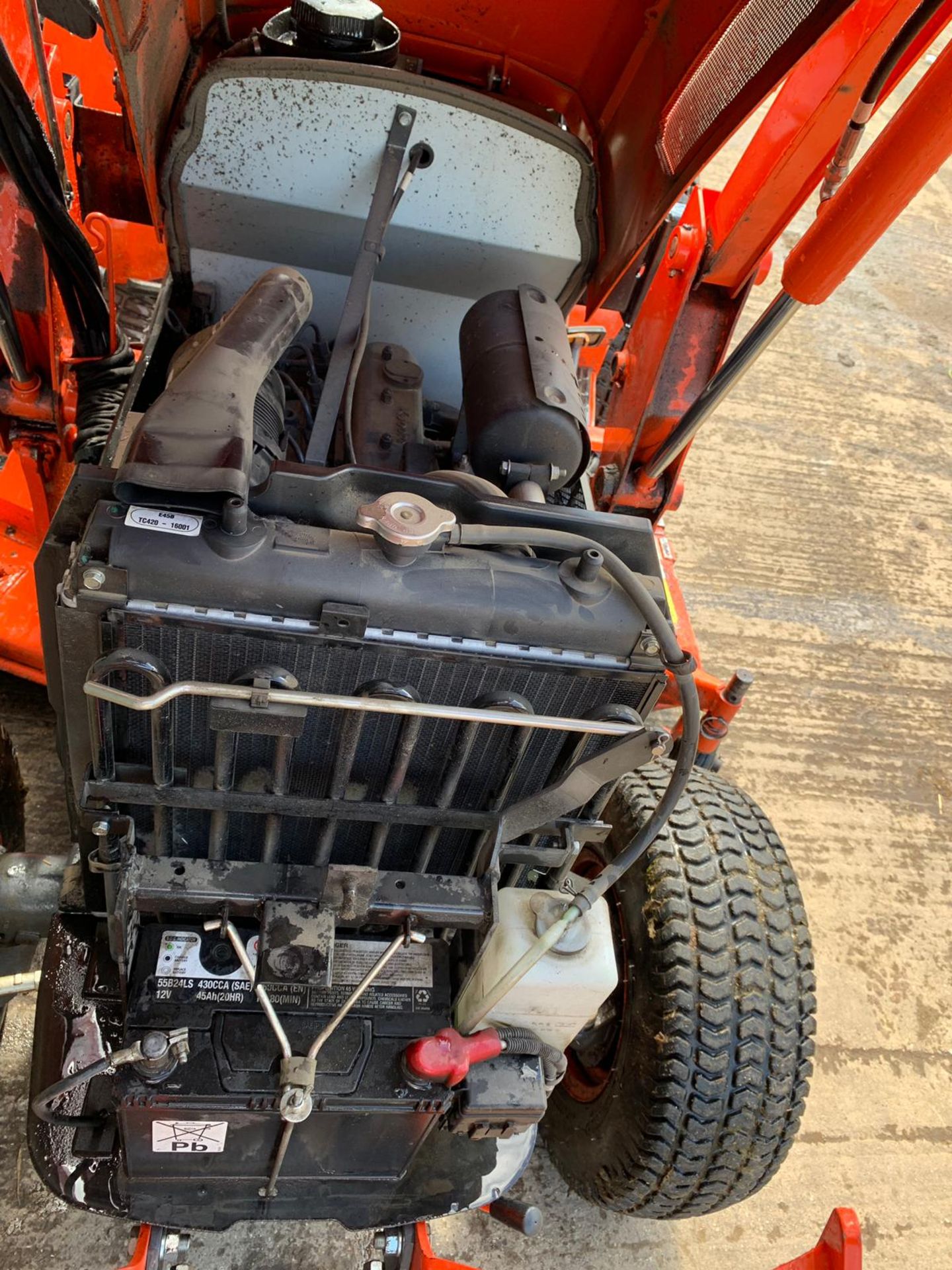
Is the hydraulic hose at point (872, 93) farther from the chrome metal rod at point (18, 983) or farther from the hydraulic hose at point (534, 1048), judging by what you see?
the chrome metal rod at point (18, 983)

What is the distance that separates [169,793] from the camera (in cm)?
153

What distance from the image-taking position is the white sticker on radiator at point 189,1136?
1.64 m

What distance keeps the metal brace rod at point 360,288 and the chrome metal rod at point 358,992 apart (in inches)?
33.9

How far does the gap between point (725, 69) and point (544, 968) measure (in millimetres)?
1728

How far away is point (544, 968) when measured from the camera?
1689 millimetres

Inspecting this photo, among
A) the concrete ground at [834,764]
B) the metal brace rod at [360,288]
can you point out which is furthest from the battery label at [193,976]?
the metal brace rod at [360,288]

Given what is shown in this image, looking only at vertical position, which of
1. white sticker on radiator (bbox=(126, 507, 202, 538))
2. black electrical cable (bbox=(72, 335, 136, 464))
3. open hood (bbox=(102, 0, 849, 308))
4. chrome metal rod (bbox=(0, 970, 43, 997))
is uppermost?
open hood (bbox=(102, 0, 849, 308))

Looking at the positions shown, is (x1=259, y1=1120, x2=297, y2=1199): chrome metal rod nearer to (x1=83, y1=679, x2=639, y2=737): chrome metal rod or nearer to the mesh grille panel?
(x1=83, y1=679, x2=639, y2=737): chrome metal rod

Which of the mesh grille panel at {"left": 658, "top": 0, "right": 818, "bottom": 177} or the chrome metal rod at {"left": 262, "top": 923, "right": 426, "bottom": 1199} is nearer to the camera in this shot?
the chrome metal rod at {"left": 262, "top": 923, "right": 426, "bottom": 1199}

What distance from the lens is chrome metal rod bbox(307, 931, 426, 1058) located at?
62.7 inches

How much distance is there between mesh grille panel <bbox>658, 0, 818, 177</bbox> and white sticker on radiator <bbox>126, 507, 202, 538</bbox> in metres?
1.29

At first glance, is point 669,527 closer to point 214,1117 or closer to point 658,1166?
point 658,1166

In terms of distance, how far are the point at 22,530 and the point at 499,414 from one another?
1747 mm

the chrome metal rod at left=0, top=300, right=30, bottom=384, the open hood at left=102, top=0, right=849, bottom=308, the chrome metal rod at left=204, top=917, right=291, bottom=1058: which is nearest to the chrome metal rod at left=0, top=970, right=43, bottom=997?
the chrome metal rod at left=204, top=917, right=291, bottom=1058
